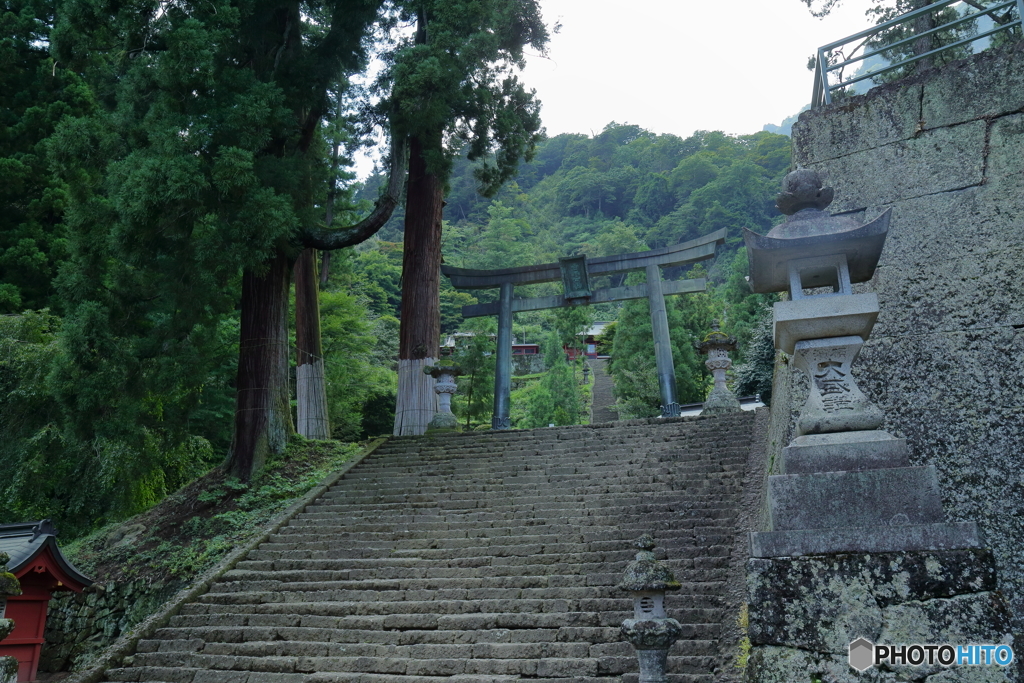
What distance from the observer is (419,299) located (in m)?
12.7

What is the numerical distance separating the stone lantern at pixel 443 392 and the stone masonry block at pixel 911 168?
7235mm

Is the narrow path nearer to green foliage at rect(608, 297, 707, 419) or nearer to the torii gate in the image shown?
green foliage at rect(608, 297, 707, 419)

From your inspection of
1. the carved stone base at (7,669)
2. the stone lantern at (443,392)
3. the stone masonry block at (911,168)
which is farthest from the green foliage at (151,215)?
the stone masonry block at (911,168)

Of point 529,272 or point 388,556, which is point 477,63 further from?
point 388,556

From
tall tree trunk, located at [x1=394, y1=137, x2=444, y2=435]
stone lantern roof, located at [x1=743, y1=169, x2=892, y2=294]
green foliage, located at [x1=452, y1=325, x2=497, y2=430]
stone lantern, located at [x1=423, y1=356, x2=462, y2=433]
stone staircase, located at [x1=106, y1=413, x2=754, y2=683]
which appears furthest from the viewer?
green foliage, located at [x1=452, y1=325, x2=497, y2=430]

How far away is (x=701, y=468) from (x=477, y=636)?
11.9 ft

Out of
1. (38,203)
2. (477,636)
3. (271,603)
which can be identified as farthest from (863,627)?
(38,203)

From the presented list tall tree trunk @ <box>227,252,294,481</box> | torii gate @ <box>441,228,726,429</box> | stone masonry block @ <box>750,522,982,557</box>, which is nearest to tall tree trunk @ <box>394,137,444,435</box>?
torii gate @ <box>441,228,726,429</box>

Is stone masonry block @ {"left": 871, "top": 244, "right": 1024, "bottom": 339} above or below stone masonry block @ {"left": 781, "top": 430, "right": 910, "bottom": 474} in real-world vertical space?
above

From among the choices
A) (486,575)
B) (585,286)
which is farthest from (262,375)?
(585,286)

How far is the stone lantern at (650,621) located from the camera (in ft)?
13.3

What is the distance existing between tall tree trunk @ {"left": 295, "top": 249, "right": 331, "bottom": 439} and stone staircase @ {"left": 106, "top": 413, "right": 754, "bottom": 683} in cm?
312

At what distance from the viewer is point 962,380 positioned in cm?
502

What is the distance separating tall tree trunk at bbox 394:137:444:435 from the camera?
12.4 meters
